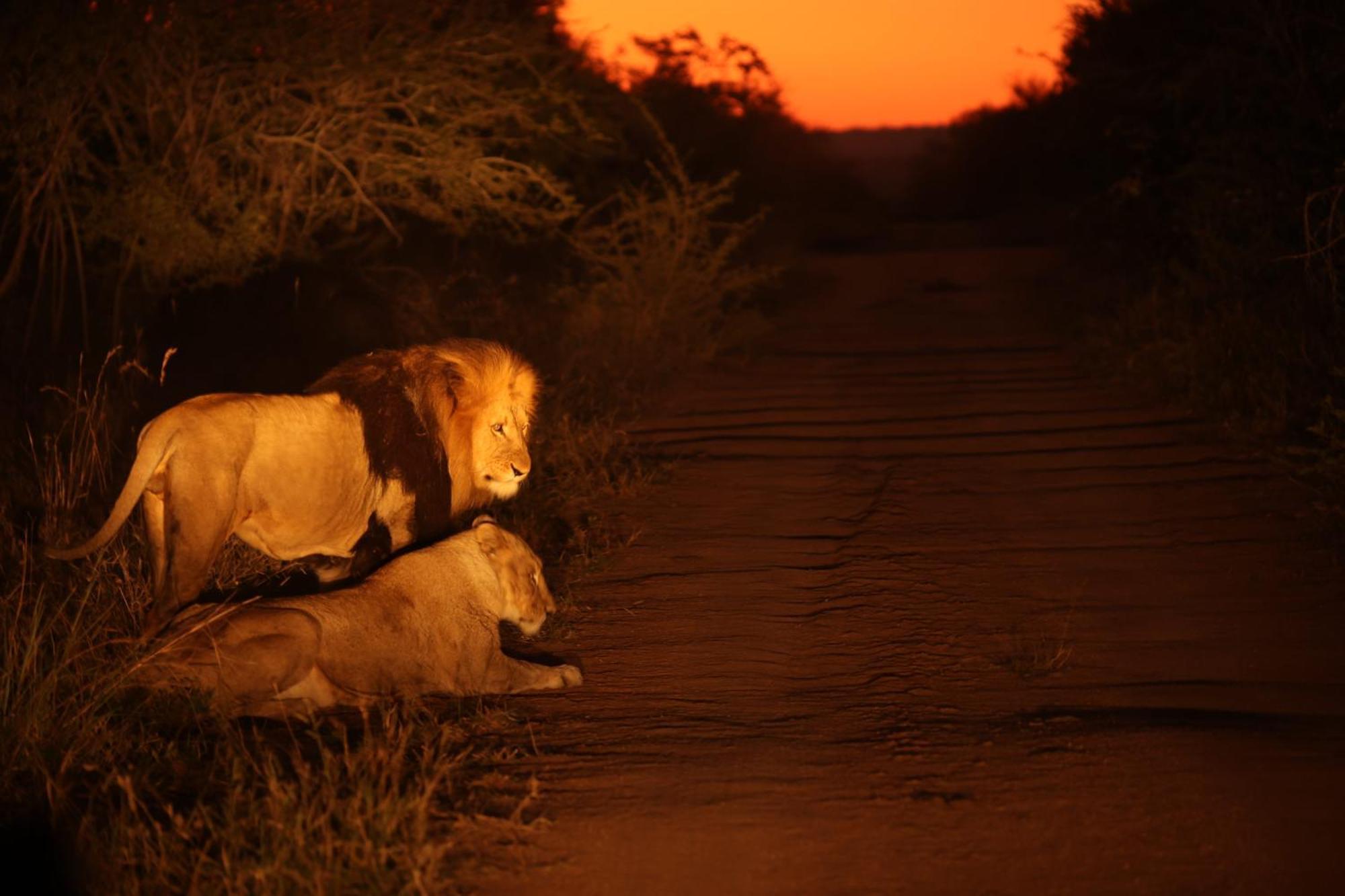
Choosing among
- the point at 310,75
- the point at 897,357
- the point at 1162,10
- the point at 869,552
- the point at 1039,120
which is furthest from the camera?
the point at 1039,120

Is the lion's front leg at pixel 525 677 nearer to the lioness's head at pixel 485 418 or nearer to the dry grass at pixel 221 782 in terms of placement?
the dry grass at pixel 221 782

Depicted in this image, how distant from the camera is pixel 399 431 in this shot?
5.71m

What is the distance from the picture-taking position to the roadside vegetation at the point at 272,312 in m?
3.83

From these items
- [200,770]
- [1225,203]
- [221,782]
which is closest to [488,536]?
[200,770]

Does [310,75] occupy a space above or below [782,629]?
above

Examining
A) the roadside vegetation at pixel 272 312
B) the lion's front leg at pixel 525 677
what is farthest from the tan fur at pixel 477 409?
the lion's front leg at pixel 525 677

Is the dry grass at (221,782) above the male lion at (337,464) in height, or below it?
below

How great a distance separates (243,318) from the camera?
12789 millimetres

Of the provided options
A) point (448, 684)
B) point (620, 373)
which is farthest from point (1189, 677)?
point (620, 373)

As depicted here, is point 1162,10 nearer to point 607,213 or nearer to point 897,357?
point 897,357

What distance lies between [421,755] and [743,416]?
24.3 ft

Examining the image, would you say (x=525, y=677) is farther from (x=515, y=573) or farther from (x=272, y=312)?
(x=272, y=312)

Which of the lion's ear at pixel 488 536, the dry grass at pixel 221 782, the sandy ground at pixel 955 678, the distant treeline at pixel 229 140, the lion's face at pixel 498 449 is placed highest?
the distant treeline at pixel 229 140

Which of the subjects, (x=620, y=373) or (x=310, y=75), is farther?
(x=620, y=373)
